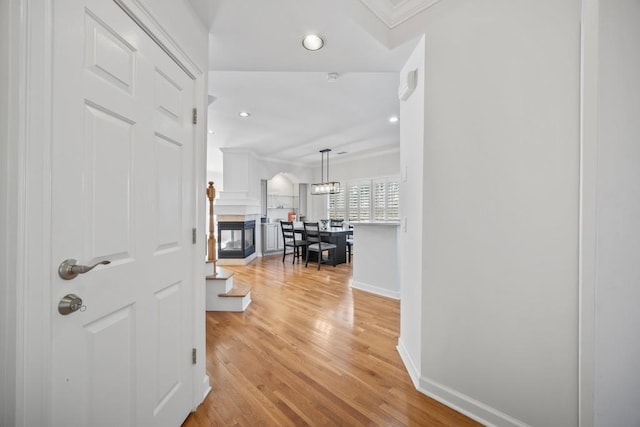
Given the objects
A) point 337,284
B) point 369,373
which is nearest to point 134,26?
point 369,373

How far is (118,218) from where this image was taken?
98 centimetres

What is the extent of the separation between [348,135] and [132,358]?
15.5 ft

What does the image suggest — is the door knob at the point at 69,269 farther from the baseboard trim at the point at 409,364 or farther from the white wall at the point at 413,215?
the baseboard trim at the point at 409,364

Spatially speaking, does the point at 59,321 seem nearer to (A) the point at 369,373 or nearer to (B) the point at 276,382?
(B) the point at 276,382

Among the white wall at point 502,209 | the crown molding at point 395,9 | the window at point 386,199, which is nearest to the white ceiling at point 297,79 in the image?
the crown molding at point 395,9

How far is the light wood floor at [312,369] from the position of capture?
1.46 m

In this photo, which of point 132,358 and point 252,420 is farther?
point 252,420

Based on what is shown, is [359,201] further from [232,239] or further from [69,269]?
[69,269]

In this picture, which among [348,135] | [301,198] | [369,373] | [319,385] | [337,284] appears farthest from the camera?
[301,198]

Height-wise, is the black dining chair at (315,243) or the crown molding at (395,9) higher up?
the crown molding at (395,9)
